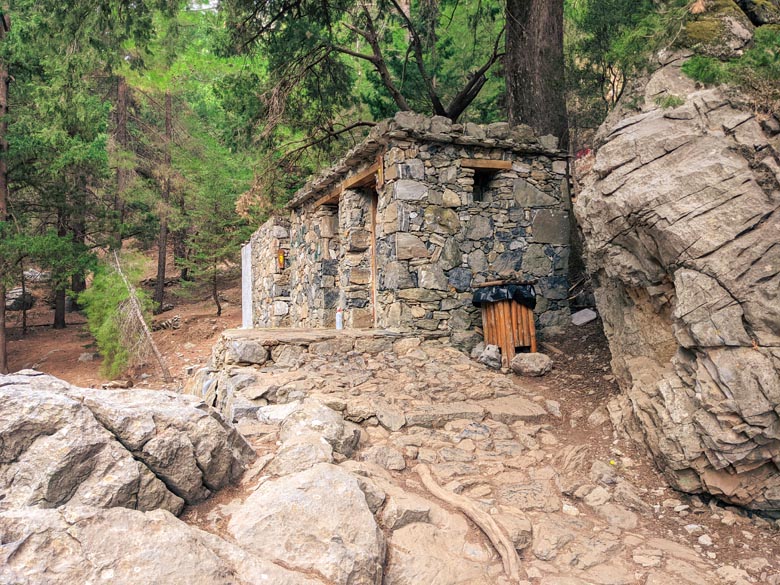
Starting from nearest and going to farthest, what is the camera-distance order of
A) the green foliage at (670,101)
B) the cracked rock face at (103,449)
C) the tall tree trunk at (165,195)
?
the cracked rock face at (103,449) → the green foliage at (670,101) → the tall tree trunk at (165,195)

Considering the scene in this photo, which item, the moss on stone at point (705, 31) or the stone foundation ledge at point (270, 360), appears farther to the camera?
the stone foundation ledge at point (270, 360)

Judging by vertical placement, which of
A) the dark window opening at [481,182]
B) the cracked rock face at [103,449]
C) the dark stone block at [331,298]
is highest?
the dark window opening at [481,182]

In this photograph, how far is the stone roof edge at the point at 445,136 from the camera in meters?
6.85

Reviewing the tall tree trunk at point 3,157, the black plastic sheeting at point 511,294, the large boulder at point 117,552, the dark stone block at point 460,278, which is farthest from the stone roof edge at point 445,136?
the tall tree trunk at point 3,157

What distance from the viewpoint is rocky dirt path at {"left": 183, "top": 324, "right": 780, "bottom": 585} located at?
2.71 meters

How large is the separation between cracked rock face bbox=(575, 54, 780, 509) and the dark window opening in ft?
11.3

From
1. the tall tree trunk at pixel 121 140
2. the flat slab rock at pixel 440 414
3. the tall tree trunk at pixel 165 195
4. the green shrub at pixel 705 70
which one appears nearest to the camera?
the green shrub at pixel 705 70

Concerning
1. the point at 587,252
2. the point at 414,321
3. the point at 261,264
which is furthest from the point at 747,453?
the point at 261,264

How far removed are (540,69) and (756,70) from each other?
17.7 ft

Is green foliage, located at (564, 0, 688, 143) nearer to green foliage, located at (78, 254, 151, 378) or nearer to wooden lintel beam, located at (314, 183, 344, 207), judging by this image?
wooden lintel beam, located at (314, 183, 344, 207)

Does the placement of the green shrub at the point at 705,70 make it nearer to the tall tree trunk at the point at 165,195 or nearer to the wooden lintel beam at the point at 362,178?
the wooden lintel beam at the point at 362,178

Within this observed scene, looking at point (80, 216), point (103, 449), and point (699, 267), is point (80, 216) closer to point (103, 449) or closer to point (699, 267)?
point (103, 449)

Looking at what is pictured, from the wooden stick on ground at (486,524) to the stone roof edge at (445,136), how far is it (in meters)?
4.62

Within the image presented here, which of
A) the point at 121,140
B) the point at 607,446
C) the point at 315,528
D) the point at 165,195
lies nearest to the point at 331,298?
the point at 607,446
